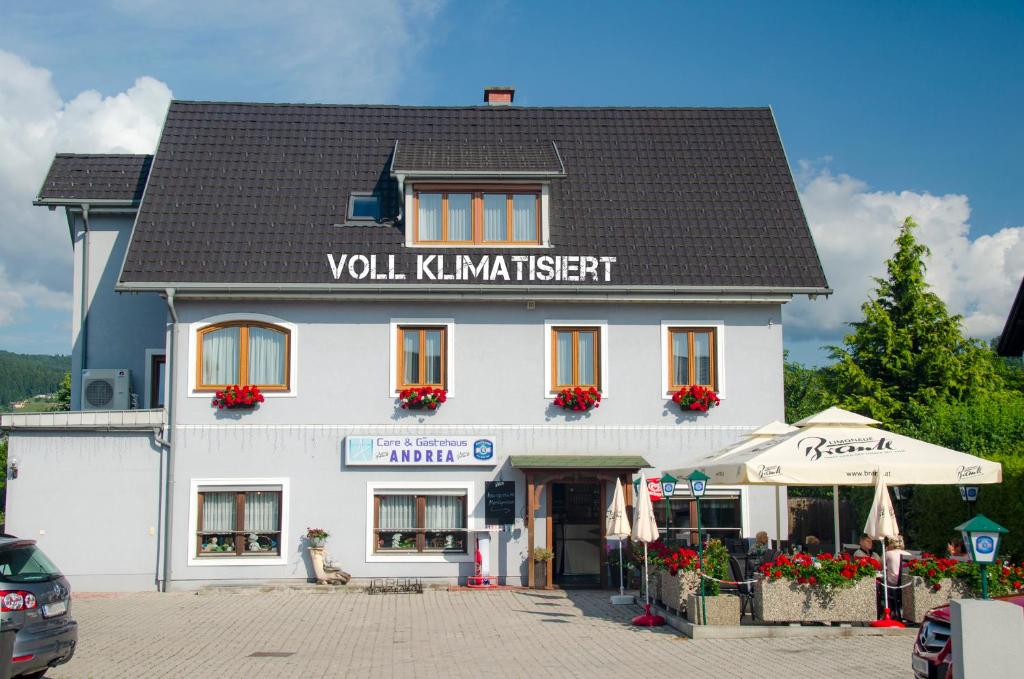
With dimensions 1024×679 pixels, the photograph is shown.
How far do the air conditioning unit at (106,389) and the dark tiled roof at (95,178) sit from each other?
376 centimetres

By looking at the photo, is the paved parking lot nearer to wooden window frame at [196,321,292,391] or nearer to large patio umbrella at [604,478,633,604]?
large patio umbrella at [604,478,633,604]

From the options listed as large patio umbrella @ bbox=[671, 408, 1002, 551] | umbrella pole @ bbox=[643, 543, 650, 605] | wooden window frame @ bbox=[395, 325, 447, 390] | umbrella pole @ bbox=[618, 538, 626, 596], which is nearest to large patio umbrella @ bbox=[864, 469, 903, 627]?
large patio umbrella @ bbox=[671, 408, 1002, 551]

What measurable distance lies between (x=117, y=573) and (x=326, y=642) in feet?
24.0

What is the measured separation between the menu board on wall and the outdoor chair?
196 inches

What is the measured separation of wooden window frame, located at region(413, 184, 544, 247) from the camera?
21297 millimetres

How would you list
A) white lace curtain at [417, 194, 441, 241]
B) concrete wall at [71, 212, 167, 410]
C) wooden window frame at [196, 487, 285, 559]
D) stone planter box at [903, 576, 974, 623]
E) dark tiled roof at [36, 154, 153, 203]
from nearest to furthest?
1. stone planter box at [903, 576, 974, 623]
2. wooden window frame at [196, 487, 285, 559]
3. white lace curtain at [417, 194, 441, 241]
4. concrete wall at [71, 212, 167, 410]
5. dark tiled roof at [36, 154, 153, 203]

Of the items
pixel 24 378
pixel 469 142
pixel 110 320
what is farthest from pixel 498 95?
pixel 24 378

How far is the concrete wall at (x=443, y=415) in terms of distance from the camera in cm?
2044

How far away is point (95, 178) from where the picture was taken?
23719 mm

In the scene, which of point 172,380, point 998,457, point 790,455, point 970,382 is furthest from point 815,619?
point 970,382

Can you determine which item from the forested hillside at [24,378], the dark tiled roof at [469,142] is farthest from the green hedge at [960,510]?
the forested hillside at [24,378]

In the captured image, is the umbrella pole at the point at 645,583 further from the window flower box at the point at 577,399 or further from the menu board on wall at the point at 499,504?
the window flower box at the point at 577,399

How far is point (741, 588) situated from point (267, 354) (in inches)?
390

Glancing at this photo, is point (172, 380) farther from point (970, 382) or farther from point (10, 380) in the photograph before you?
point (10, 380)
